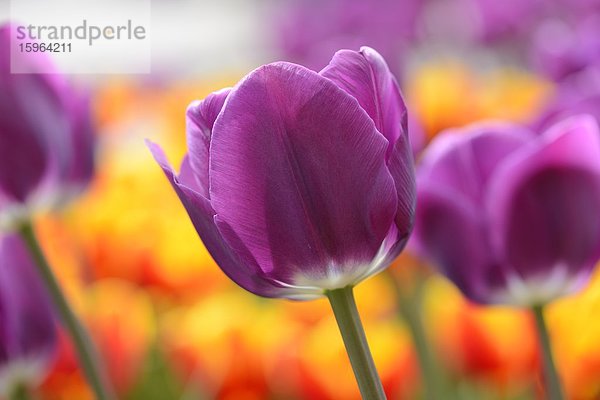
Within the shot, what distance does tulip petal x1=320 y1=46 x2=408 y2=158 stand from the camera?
1.08ft

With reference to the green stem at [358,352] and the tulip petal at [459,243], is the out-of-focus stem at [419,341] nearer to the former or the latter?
the tulip petal at [459,243]

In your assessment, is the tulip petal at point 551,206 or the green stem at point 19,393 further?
the green stem at point 19,393

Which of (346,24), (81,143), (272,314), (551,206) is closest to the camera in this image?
(551,206)

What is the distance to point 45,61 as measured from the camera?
21.5 inches

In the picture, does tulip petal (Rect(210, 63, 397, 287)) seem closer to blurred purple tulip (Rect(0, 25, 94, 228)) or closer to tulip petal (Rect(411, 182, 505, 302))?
tulip petal (Rect(411, 182, 505, 302))

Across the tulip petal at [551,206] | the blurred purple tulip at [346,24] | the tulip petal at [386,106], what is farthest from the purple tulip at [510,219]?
the blurred purple tulip at [346,24]

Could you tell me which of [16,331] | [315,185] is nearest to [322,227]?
[315,185]

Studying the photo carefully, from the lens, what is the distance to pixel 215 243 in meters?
0.34

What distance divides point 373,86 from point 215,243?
0.07 metres

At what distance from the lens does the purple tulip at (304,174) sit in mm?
317

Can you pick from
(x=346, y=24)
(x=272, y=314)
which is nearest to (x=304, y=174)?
(x=272, y=314)

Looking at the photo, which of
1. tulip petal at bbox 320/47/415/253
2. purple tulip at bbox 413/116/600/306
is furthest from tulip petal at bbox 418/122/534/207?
tulip petal at bbox 320/47/415/253

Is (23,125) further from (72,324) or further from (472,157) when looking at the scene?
(472,157)

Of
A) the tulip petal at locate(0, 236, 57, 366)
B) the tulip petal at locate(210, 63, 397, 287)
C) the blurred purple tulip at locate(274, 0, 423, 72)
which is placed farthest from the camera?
the blurred purple tulip at locate(274, 0, 423, 72)
